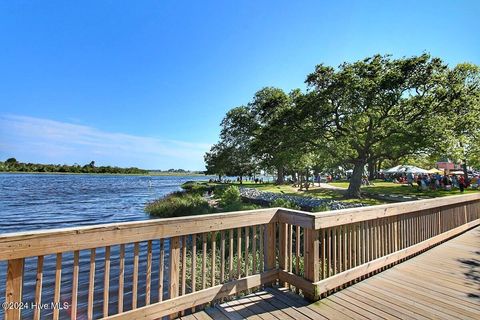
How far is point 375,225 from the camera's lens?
4.34m

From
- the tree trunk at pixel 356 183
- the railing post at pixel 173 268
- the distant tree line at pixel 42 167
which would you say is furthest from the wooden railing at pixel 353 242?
the distant tree line at pixel 42 167

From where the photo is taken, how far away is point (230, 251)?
295cm

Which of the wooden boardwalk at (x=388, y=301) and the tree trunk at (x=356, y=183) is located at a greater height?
the tree trunk at (x=356, y=183)

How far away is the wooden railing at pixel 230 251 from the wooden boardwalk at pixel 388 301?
143mm

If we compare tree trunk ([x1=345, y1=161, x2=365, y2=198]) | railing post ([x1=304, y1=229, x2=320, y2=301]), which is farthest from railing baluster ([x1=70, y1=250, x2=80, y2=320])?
tree trunk ([x1=345, y1=161, x2=365, y2=198])

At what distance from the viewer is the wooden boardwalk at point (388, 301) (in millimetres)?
3084

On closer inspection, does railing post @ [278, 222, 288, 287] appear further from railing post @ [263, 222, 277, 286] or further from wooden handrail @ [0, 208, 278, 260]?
wooden handrail @ [0, 208, 278, 260]

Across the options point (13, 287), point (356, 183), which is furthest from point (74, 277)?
point (356, 183)

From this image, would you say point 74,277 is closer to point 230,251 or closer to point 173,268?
point 173,268

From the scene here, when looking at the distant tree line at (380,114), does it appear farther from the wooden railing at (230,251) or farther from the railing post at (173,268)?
the railing post at (173,268)

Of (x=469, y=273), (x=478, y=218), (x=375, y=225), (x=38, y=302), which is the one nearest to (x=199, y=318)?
(x=38, y=302)

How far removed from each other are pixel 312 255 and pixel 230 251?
110 cm

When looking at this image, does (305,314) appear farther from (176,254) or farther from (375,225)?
→ (375,225)

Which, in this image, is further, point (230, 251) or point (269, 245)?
point (269, 245)
